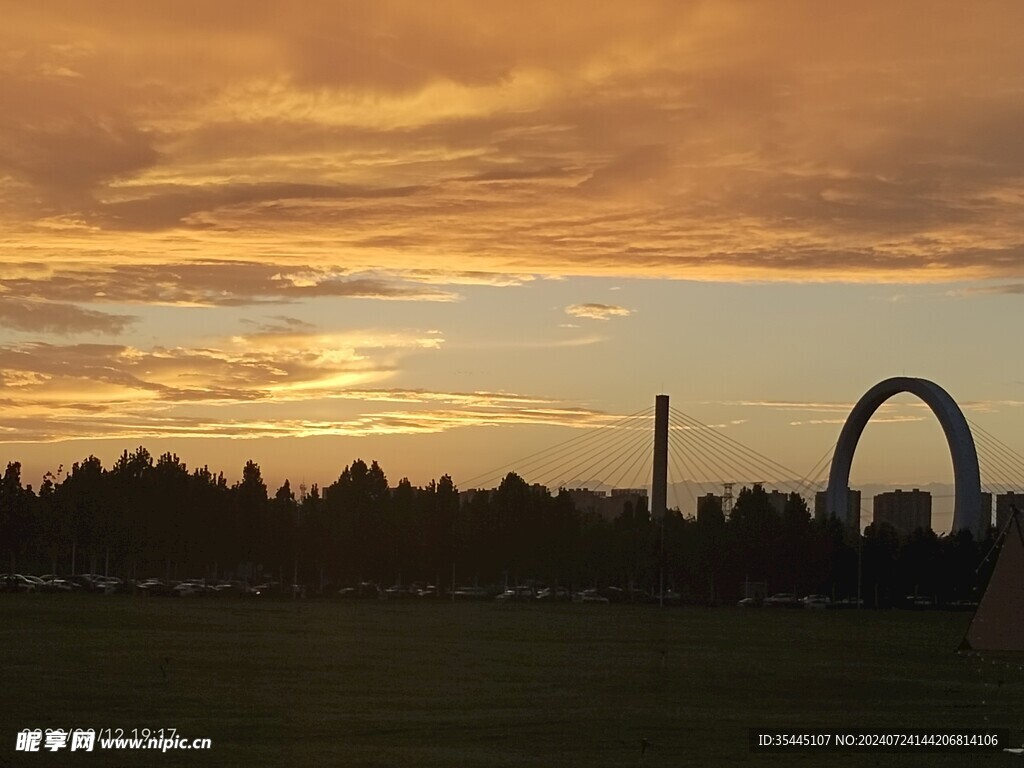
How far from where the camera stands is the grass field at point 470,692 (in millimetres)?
19188

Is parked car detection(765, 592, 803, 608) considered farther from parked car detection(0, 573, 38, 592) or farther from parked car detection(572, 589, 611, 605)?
parked car detection(0, 573, 38, 592)

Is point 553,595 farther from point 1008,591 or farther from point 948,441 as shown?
point 1008,591

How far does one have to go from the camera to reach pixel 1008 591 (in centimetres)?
4047

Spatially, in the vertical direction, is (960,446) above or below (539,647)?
above

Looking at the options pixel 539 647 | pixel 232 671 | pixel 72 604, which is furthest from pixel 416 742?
pixel 72 604

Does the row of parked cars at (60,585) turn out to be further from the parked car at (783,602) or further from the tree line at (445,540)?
the parked car at (783,602)

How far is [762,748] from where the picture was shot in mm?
19703

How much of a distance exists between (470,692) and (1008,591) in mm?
19543

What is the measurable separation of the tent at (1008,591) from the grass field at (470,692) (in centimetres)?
145

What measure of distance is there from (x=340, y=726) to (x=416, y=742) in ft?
5.93

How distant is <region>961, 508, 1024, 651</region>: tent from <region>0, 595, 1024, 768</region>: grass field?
1449mm

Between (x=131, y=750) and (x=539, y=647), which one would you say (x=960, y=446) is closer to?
(x=539, y=647)

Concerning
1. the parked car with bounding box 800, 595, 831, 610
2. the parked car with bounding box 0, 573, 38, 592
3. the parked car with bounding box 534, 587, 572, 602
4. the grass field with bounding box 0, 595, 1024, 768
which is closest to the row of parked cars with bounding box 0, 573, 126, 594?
the parked car with bounding box 0, 573, 38, 592

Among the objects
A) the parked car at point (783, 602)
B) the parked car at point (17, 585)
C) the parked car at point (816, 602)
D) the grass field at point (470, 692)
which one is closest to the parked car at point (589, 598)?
the parked car at point (783, 602)
